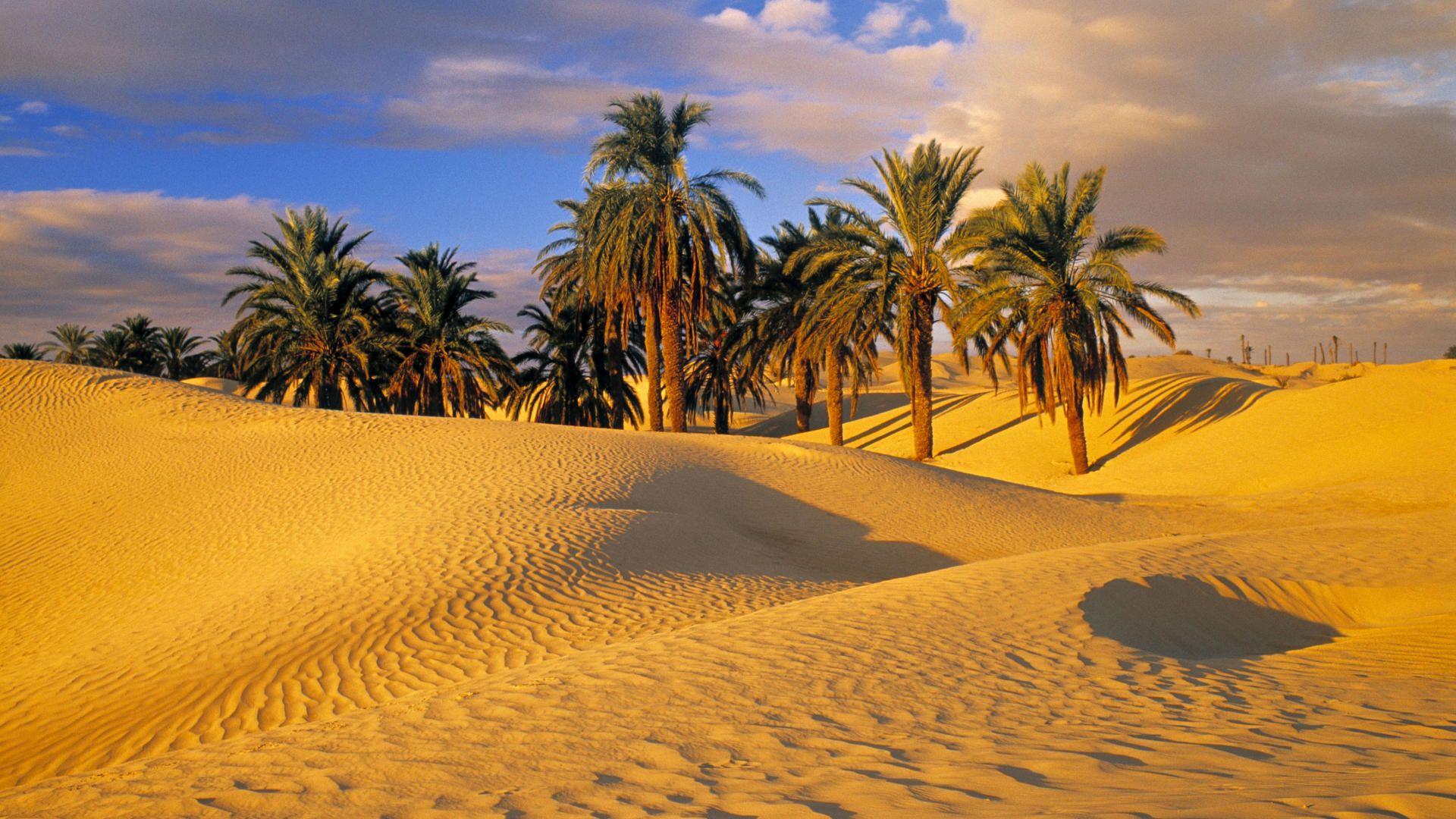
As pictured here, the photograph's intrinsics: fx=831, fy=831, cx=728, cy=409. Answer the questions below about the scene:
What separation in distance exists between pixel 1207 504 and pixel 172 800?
72.2 ft

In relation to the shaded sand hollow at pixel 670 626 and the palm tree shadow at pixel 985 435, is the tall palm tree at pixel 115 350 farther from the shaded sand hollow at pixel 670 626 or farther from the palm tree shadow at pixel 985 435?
the palm tree shadow at pixel 985 435

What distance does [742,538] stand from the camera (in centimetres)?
1521

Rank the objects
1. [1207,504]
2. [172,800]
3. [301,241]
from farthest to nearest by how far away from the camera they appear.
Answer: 1. [301,241]
2. [1207,504]
3. [172,800]

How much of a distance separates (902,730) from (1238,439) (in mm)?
26392

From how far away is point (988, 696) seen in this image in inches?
224

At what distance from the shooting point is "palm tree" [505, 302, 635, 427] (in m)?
36.1

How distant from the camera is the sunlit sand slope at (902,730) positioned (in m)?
3.69

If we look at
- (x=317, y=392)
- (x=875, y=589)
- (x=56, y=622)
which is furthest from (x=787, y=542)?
(x=317, y=392)

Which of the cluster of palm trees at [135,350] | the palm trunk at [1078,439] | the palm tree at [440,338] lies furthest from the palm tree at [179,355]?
the palm trunk at [1078,439]

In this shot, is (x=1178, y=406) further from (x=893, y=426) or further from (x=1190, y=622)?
(x=1190, y=622)

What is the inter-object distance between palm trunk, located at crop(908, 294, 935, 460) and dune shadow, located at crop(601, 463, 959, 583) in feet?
35.7

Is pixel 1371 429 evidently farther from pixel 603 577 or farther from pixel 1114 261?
pixel 603 577

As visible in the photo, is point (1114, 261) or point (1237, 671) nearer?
point (1237, 671)

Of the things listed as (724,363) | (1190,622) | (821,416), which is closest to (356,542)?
(1190,622)
